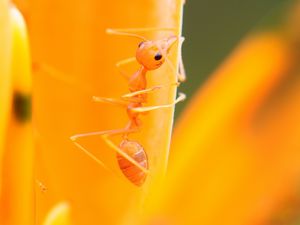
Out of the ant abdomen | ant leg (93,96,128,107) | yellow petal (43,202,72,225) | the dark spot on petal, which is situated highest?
ant leg (93,96,128,107)

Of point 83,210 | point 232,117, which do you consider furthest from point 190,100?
point 83,210

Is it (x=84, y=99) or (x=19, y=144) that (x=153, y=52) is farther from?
(x=19, y=144)

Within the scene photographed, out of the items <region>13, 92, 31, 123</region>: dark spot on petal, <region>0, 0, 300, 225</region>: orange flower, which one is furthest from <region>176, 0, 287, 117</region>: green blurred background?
Result: <region>13, 92, 31, 123</region>: dark spot on petal

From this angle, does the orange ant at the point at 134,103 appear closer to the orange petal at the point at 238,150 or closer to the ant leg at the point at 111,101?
the ant leg at the point at 111,101

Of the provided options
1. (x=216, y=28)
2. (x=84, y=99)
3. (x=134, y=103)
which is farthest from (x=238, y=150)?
(x=134, y=103)

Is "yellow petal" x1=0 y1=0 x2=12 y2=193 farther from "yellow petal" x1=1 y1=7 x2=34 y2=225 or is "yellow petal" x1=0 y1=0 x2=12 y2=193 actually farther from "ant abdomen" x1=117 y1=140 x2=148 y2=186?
"ant abdomen" x1=117 y1=140 x2=148 y2=186
